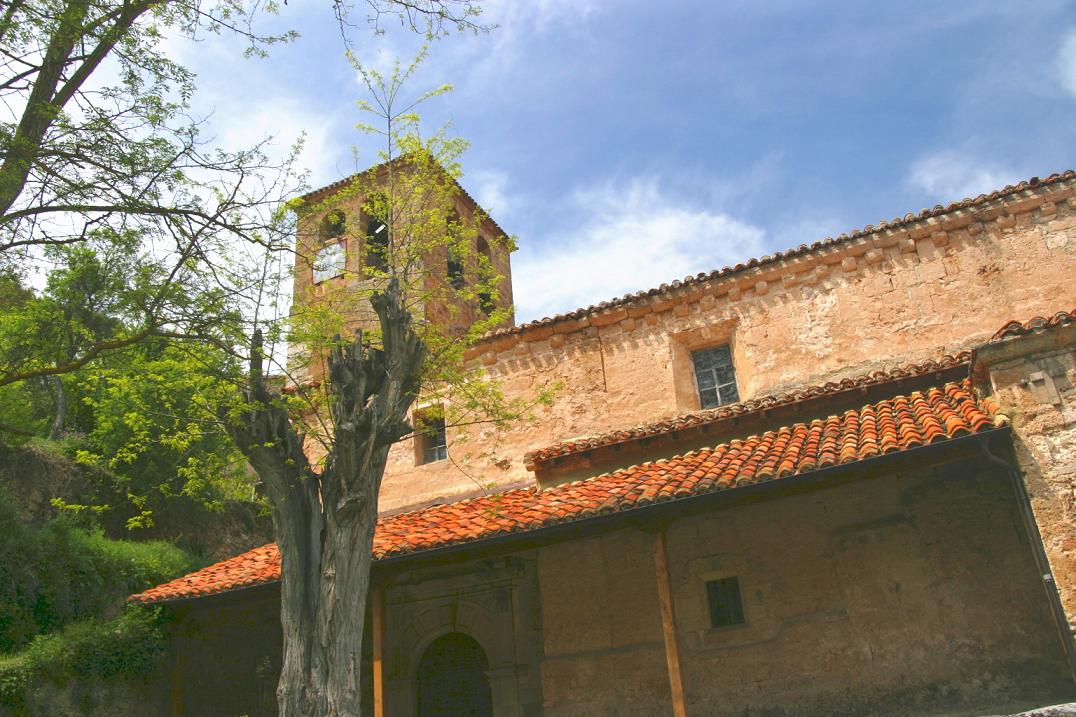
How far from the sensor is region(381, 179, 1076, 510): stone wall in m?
11.4

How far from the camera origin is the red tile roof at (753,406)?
1045 centimetres

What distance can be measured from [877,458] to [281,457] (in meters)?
5.51

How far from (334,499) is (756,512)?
505cm

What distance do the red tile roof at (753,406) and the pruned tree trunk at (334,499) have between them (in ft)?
12.0

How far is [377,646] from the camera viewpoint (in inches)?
380

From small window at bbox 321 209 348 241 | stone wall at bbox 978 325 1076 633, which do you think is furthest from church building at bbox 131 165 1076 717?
small window at bbox 321 209 348 241

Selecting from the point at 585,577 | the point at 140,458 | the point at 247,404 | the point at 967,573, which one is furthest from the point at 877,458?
the point at 140,458

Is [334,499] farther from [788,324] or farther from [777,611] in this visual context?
[788,324]

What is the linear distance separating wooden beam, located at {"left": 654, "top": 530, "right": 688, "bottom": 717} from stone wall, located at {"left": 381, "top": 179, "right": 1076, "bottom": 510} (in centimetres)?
299

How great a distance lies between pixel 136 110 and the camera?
26.2 feet

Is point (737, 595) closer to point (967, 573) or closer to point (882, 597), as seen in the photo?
point (882, 597)

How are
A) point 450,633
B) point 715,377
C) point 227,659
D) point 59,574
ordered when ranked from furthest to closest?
point 715,377 → point 227,659 → point 59,574 → point 450,633

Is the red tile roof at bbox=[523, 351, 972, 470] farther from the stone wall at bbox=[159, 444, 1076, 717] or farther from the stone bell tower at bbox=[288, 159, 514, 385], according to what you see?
the stone bell tower at bbox=[288, 159, 514, 385]

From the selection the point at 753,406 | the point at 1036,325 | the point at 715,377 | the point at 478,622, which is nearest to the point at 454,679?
the point at 478,622
